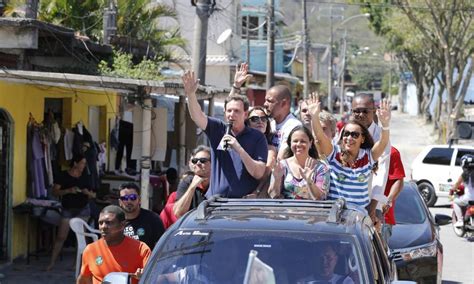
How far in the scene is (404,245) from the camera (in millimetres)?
10977

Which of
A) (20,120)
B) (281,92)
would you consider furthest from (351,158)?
Answer: (20,120)

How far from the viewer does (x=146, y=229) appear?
8.21 metres

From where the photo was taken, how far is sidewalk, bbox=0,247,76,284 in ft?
40.6

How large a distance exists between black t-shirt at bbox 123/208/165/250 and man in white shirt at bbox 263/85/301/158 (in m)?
1.35

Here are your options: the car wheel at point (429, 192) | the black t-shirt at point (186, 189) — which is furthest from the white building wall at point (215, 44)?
the black t-shirt at point (186, 189)

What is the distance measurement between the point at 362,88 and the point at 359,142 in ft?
413

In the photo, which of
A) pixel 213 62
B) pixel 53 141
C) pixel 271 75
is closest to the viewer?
pixel 53 141

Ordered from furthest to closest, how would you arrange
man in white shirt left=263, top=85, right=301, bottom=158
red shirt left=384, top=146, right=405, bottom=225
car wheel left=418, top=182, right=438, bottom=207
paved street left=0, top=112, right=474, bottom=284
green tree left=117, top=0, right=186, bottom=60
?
car wheel left=418, top=182, right=438, bottom=207 < green tree left=117, top=0, right=186, bottom=60 < paved street left=0, top=112, right=474, bottom=284 < red shirt left=384, top=146, right=405, bottom=225 < man in white shirt left=263, top=85, right=301, bottom=158

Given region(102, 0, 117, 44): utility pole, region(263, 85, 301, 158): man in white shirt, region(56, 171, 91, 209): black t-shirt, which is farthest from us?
region(102, 0, 117, 44): utility pole

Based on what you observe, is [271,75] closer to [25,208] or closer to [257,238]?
[25,208]

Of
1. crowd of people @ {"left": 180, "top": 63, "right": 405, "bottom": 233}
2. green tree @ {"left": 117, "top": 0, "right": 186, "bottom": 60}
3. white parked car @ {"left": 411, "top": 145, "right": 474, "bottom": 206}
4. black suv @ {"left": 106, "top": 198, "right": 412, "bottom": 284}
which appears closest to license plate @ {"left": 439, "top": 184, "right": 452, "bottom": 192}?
white parked car @ {"left": 411, "top": 145, "right": 474, "bottom": 206}

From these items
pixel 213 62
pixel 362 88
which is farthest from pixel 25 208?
pixel 362 88

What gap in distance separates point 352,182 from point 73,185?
6686mm

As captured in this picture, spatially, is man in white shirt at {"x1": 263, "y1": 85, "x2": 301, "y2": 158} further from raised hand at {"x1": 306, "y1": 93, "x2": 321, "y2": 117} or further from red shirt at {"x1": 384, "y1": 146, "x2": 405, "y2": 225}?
red shirt at {"x1": 384, "y1": 146, "x2": 405, "y2": 225}
